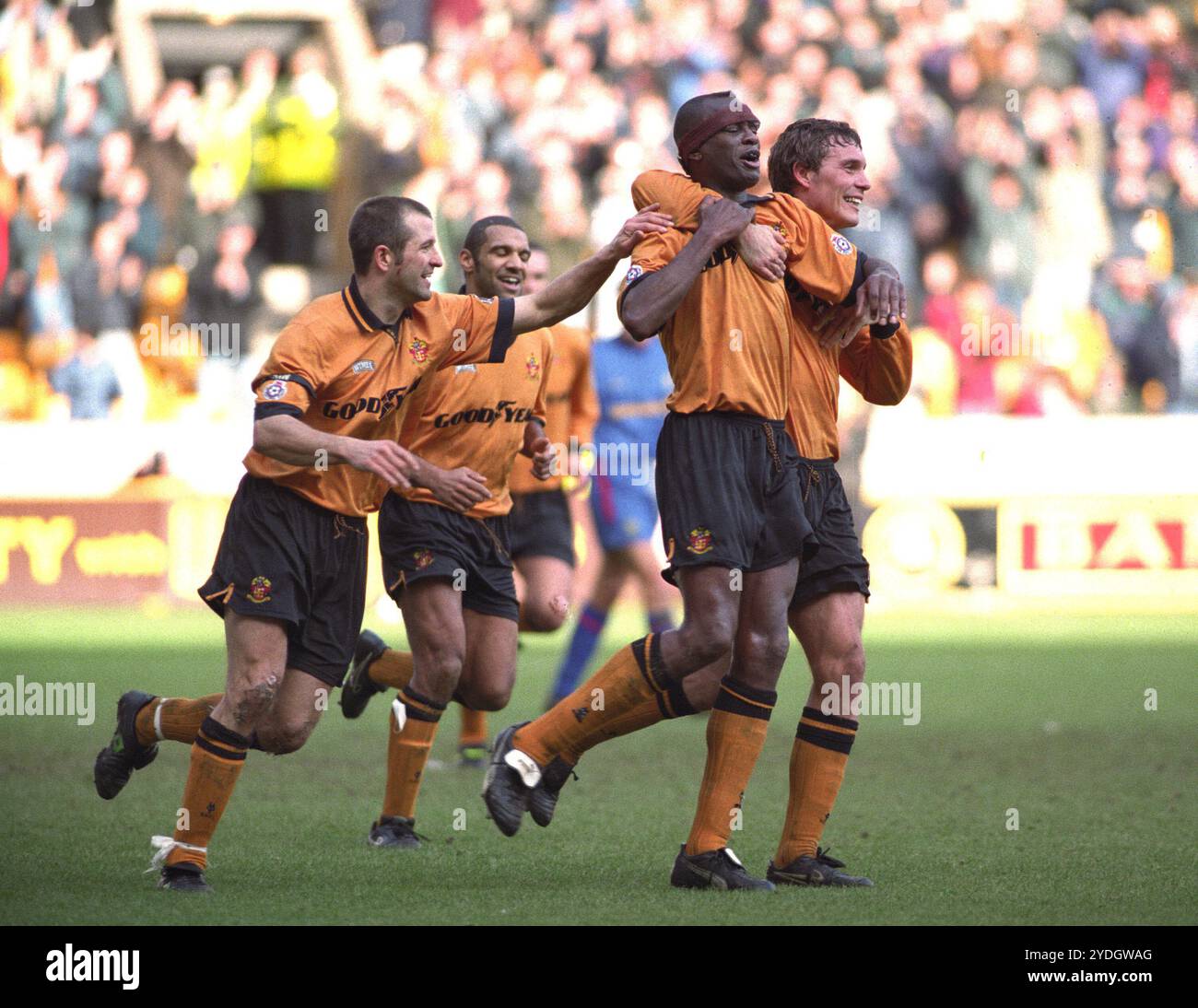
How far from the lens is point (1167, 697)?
11.4 meters

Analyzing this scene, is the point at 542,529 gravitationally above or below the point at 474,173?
below

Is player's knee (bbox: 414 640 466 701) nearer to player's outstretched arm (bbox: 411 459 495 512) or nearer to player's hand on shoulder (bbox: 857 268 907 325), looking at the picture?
player's outstretched arm (bbox: 411 459 495 512)

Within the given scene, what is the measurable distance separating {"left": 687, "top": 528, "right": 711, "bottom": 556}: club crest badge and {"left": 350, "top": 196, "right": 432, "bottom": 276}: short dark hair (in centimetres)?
129

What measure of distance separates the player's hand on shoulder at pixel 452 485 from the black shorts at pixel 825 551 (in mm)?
988

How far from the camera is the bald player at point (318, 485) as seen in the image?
19.7 feet

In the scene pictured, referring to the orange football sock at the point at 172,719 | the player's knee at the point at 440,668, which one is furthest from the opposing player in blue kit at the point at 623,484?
the orange football sock at the point at 172,719

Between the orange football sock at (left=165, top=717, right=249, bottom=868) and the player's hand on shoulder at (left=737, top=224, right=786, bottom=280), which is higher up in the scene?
the player's hand on shoulder at (left=737, top=224, right=786, bottom=280)

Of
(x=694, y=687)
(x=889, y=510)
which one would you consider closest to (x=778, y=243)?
(x=694, y=687)

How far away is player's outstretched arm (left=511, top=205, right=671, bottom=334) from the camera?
5.88 m

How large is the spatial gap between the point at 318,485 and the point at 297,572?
0.29 metres

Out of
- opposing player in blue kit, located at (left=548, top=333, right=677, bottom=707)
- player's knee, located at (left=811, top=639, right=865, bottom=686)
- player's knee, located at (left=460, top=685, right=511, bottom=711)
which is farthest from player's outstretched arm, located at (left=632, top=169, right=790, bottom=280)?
opposing player in blue kit, located at (left=548, top=333, right=677, bottom=707)

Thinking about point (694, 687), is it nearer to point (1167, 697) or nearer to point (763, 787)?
point (763, 787)

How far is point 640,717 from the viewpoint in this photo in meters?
6.06
